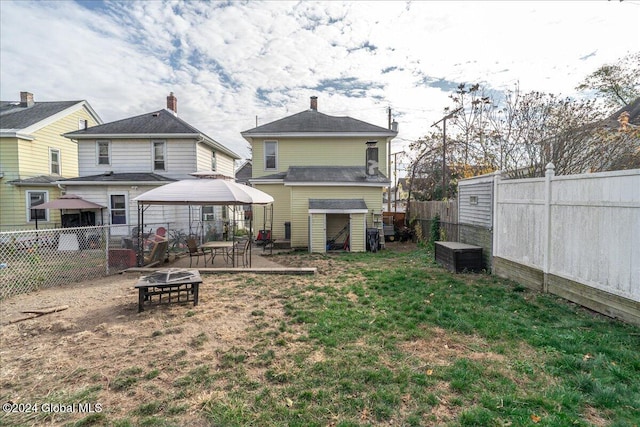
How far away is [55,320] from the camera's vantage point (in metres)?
5.01

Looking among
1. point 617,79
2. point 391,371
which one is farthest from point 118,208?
point 617,79

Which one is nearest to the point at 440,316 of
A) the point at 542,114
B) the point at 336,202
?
the point at 336,202

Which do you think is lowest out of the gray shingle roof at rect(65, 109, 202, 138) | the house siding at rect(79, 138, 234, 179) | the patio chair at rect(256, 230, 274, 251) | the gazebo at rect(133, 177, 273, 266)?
the patio chair at rect(256, 230, 274, 251)

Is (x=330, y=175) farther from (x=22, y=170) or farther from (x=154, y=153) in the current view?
(x=22, y=170)

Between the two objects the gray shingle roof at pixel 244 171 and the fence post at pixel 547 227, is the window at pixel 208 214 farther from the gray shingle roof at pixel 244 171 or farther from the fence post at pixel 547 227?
the gray shingle roof at pixel 244 171

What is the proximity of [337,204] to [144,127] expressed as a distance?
11.1 meters

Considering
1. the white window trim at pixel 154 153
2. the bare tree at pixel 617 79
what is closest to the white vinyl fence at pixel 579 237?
the bare tree at pixel 617 79

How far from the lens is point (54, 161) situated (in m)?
17.6

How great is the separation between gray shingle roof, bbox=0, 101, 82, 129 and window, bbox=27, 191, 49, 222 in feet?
12.1

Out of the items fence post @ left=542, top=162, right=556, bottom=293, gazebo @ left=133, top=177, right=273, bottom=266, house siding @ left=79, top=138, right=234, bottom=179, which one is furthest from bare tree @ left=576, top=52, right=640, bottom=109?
house siding @ left=79, top=138, right=234, bottom=179

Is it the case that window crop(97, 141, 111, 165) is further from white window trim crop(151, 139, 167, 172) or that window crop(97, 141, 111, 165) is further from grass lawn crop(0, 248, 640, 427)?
grass lawn crop(0, 248, 640, 427)

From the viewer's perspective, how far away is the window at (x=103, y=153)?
15.3 meters

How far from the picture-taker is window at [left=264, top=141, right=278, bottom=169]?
52.3ft

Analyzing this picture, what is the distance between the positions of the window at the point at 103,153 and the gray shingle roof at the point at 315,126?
7053 mm
